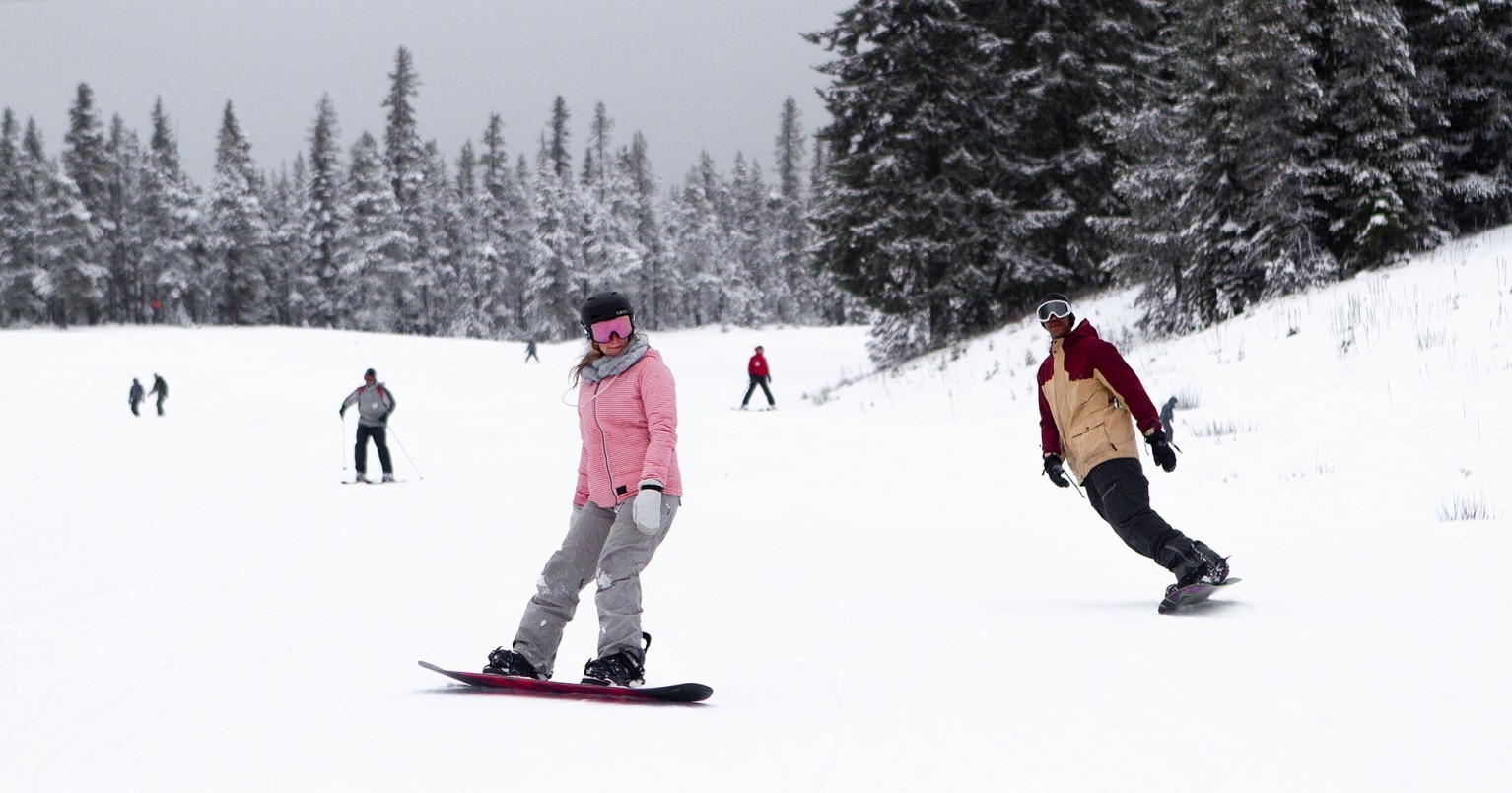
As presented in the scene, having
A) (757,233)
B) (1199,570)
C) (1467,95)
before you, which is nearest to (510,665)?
(1199,570)

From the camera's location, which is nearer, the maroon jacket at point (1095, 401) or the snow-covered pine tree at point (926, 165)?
the maroon jacket at point (1095, 401)

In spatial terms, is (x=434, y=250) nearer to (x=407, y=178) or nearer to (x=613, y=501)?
(x=407, y=178)

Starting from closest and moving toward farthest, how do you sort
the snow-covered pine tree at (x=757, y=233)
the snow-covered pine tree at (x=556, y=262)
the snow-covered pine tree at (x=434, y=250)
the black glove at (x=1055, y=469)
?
the black glove at (x=1055, y=469) < the snow-covered pine tree at (x=556, y=262) < the snow-covered pine tree at (x=434, y=250) < the snow-covered pine tree at (x=757, y=233)

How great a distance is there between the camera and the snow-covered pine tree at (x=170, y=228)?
6394 cm

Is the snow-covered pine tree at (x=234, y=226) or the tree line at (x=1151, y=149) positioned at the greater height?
the snow-covered pine tree at (x=234, y=226)

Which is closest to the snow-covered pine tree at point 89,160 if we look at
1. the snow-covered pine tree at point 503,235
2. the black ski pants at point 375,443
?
the snow-covered pine tree at point 503,235

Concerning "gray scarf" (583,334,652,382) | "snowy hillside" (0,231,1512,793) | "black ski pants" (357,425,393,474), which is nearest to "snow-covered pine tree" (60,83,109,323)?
"snowy hillside" (0,231,1512,793)

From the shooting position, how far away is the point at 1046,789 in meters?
3.16

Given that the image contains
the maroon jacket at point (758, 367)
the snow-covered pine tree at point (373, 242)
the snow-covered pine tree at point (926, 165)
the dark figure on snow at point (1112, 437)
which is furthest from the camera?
the snow-covered pine tree at point (373, 242)

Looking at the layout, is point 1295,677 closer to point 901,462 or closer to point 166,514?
point 901,462

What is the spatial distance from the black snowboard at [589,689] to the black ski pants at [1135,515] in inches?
110

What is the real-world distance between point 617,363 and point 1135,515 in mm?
3101

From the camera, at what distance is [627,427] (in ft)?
15.6

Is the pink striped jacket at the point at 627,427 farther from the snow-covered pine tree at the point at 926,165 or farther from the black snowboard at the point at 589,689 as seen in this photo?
the snow-covered pine tree at the point at 926,165
